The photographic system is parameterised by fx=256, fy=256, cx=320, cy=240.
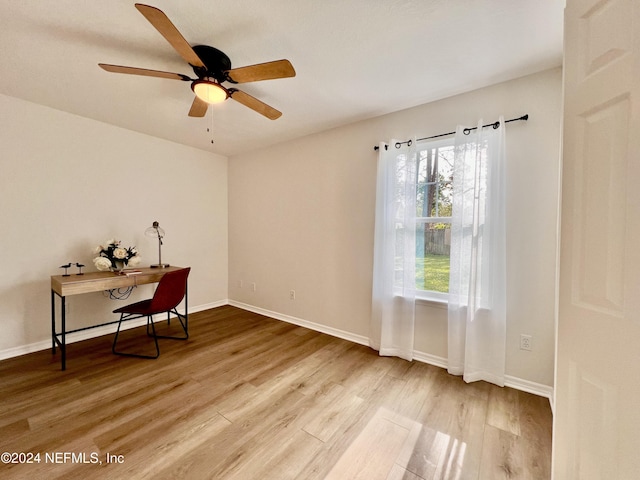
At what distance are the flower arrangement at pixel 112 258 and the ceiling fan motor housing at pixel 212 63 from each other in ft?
7.21

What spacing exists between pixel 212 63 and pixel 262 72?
0.49 metres

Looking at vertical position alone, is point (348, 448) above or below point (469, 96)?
below

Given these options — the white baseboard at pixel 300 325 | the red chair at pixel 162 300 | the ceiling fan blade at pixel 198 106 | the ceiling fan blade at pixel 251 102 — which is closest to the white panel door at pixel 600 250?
the white baseboard at pixel 300 325

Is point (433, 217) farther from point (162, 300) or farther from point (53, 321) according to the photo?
point (53, 321)

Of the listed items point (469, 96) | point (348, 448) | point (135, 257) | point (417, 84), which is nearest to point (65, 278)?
point (135, 257)

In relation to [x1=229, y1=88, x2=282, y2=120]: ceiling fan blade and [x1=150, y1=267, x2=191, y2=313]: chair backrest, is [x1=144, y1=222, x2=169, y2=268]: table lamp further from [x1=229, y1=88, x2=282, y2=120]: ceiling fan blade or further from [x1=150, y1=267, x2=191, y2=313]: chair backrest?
[x1=229, y1=88, x2=282, y2=120]: ceiling fan blade

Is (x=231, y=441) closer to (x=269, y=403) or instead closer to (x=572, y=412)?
(x=269, y=403)

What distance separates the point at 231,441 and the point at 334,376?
1.00m

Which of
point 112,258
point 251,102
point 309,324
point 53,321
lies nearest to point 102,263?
point 112,258

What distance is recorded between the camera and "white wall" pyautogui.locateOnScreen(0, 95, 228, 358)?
2.56m

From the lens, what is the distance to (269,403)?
75.8 inches

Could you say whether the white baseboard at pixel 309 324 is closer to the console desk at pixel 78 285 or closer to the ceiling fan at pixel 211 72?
the console desk at pixel 78 285

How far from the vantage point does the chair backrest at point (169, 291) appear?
2.65 m

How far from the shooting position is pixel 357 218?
9.86 feet
